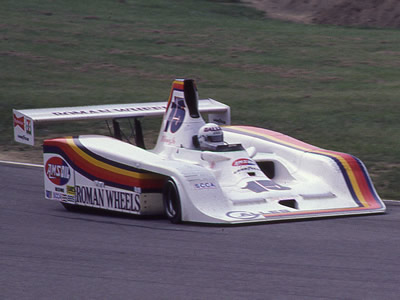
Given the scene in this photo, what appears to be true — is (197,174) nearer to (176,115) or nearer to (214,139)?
(214,139)

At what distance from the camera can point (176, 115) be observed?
10125 mm

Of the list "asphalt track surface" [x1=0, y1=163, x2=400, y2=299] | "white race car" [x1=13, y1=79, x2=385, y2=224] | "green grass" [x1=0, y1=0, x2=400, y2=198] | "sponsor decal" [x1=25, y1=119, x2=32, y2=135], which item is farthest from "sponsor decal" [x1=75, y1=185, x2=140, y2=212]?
"green grass" [x1=0, y1=0, x2=400, y2=198]

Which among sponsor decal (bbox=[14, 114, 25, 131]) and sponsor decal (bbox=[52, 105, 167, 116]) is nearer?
sponsor decal (bbox=[14, 114, 25, 131])

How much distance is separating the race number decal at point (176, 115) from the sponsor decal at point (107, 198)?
4.26ft

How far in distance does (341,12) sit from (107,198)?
2761cm

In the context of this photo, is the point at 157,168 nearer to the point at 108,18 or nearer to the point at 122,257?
the point at 122,257

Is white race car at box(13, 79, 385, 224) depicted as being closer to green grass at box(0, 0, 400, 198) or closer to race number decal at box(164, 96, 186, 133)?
race number decal at box(164, 96, 186, 133)

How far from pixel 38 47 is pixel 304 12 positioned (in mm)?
14566

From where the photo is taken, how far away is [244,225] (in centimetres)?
847

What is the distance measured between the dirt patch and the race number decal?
81.4 feet

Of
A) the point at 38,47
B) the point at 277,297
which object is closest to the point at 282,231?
the point at 277,297

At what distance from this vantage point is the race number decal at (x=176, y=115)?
10.0 m

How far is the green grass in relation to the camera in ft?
53.5

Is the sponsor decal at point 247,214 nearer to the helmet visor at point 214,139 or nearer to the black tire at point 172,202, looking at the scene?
the black tire at point 172,202
